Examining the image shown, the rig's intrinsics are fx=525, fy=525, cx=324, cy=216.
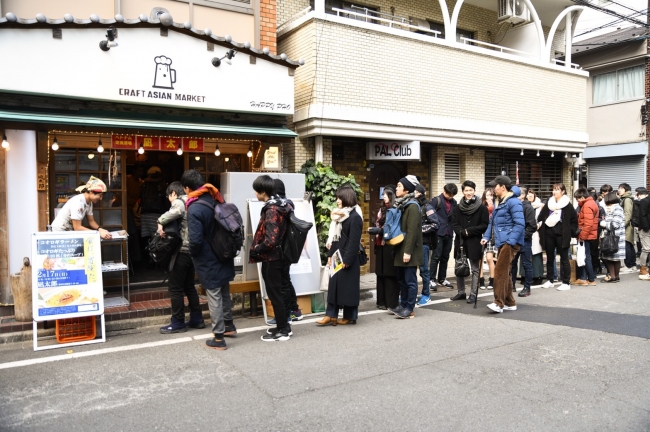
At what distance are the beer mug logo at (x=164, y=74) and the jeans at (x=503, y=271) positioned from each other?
18.8 feet

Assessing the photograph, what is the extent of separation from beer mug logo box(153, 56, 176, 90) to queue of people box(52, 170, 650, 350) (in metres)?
1.91

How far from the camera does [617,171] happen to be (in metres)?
21.7

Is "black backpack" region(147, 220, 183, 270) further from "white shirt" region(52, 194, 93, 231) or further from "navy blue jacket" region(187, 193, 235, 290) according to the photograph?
"white shirt" region(52, 194, 93, 231)

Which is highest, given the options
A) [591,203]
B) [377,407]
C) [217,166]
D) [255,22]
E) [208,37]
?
[255,22]

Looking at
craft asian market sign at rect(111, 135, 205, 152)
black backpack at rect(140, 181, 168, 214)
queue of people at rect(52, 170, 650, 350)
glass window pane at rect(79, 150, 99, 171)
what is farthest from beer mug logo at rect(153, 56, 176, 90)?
black backpack at rect(140, 181, 168, 214)

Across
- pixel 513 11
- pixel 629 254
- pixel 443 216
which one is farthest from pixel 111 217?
pixel 629 254

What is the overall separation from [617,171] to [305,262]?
18559mm

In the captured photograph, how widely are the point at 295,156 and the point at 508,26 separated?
858 centimetres

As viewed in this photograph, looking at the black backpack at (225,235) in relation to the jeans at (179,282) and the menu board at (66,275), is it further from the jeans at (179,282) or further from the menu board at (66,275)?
the menu board at (66,275)

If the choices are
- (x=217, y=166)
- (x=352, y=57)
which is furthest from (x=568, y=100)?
(x=217, y=166)

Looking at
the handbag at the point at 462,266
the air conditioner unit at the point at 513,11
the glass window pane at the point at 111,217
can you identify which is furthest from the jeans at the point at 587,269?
the glass window pane at the point at 111,217

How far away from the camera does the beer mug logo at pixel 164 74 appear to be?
815 centimetres

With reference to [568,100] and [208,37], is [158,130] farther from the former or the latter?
[568,100]

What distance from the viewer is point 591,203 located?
35.7 ft
